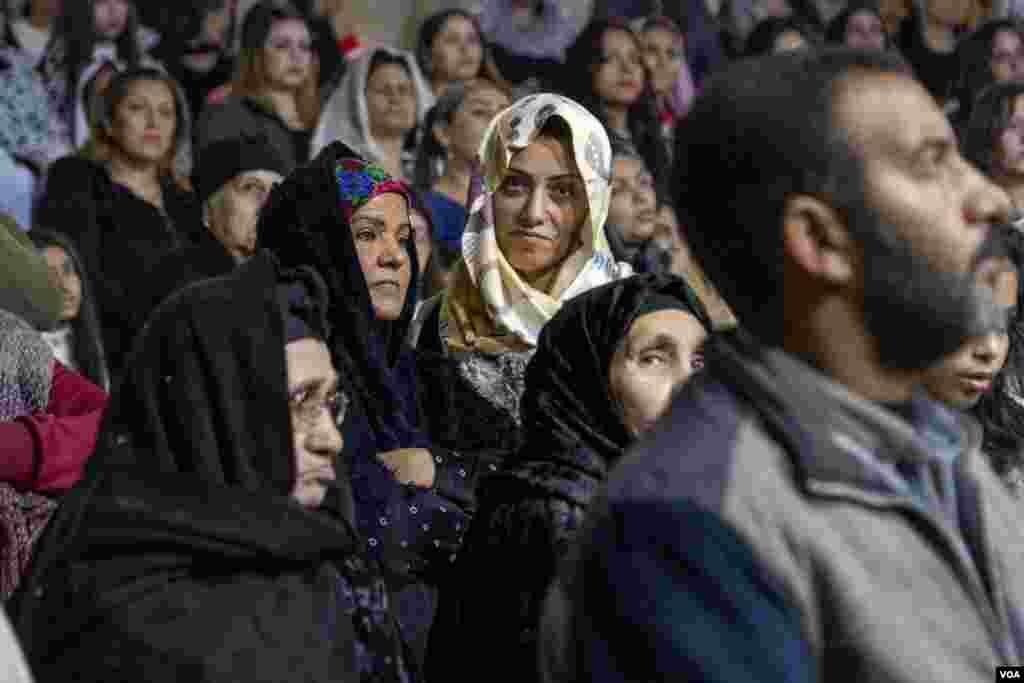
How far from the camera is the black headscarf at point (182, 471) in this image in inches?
125

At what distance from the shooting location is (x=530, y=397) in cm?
426

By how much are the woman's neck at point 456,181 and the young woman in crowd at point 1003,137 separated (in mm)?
1767

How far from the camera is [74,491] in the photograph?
3240 mm

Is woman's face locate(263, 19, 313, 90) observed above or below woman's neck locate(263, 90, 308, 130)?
above

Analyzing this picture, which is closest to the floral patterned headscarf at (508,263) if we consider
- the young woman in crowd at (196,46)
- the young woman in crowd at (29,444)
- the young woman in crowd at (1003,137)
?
the young woman in crowd at (29,444)

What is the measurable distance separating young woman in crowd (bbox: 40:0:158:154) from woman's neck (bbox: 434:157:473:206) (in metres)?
1.98

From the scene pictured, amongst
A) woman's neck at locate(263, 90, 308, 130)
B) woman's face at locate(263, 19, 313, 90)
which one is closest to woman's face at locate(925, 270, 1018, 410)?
woman's neck at locate(263, 90, 308, 130)

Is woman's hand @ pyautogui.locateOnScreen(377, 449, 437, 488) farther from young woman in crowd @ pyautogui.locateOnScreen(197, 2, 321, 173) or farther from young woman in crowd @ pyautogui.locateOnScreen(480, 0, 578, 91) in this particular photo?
young woman in crowd @ pyautogui.locateOnScreen(480, 0, 578, 91)

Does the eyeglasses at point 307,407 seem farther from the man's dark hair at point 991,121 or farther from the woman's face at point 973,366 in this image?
the man's dark hair at point 991,121

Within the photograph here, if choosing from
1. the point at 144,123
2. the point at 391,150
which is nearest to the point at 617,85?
the point at 391,150

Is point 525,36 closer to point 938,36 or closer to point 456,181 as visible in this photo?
point 938,36

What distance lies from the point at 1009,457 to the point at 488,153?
155cm

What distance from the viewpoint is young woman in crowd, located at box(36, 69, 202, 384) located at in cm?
780

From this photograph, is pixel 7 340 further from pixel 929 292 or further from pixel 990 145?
pixel 990 145
